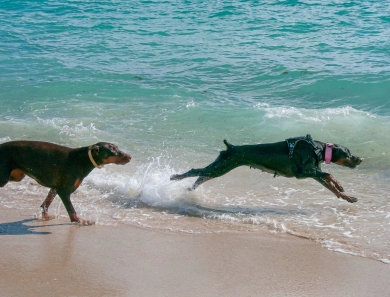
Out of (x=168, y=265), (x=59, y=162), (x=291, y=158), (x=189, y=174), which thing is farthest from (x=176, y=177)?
(x=168, y=265)

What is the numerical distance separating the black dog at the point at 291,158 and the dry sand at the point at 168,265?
1519mm

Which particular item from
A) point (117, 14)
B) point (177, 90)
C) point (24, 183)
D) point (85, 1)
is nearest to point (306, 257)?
point (24, 183)

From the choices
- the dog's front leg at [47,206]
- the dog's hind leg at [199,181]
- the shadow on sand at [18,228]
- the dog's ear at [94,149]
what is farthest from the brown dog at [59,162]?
the dog's hind leg at [199,181]

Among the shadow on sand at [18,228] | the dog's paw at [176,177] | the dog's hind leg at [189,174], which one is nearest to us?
the shadow on sand at [18,228]

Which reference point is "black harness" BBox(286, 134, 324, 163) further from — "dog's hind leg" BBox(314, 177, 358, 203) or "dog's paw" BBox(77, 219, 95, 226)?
"dog's paw" BBox(77, 219, 95, 226)

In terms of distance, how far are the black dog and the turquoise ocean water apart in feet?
1.47

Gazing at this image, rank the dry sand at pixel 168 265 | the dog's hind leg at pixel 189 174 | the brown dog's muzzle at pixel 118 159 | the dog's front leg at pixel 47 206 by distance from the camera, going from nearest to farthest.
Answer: the dry sand at pixel 168 265, the brown dog's muzzle at pixel 118 159, the dog's front leg at pixel 47 206, the dog's hind leg at pixel 189 174

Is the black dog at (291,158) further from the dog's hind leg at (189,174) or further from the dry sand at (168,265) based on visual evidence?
the dry sand at (168,265)

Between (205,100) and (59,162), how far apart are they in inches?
294

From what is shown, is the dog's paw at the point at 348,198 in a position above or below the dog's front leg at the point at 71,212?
below

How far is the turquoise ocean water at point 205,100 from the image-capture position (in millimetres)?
8156

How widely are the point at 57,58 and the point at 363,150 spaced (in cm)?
1138

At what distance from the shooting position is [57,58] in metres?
19.3

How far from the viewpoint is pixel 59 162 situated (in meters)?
7.45
